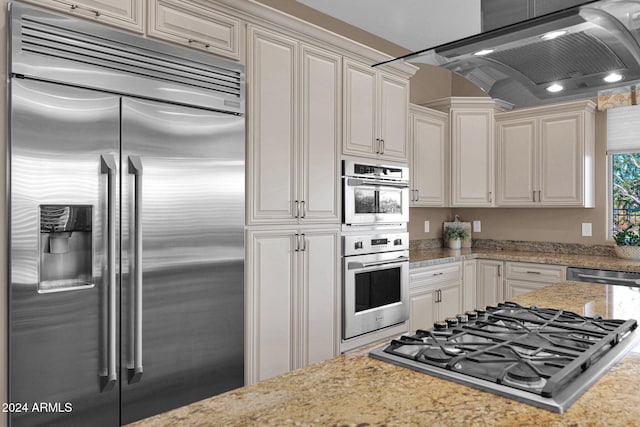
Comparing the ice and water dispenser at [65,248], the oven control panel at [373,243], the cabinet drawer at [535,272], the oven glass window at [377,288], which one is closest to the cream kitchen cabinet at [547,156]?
the cabinet drawer at [535,272]

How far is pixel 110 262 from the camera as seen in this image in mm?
1839

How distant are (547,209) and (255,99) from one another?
350cm

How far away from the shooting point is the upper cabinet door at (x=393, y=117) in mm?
3309

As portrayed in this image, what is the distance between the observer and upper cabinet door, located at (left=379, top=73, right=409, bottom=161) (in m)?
3.31

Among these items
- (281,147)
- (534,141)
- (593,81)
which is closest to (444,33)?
(534,141)

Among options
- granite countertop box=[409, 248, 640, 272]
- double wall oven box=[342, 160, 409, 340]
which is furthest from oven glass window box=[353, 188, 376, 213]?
granite countertop box=[409, 248, 640, 272]

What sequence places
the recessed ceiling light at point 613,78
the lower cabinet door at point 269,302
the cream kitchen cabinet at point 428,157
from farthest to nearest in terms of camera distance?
the cream kitchen cabinet at point 428,157
the lower cabinet door at point 269,302
the recessed ceiling light at point 613,78

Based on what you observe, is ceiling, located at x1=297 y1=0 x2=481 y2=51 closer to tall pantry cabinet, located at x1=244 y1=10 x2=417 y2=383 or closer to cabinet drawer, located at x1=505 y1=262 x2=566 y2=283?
tall pantry cabinet, located at x1=244 y1=10 x2=417 y2=383

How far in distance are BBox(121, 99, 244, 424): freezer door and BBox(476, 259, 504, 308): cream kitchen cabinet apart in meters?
2.73

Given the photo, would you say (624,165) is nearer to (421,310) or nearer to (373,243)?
(421,310)

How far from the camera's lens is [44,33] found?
1701 mm

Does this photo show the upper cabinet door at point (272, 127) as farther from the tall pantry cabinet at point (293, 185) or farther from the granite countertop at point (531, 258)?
the granite countertop at point (531, 258)

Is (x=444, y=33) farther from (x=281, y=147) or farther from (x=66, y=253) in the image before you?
(x=66, y=253)

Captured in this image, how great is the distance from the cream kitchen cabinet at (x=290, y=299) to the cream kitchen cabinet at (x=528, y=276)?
6.59 feet
